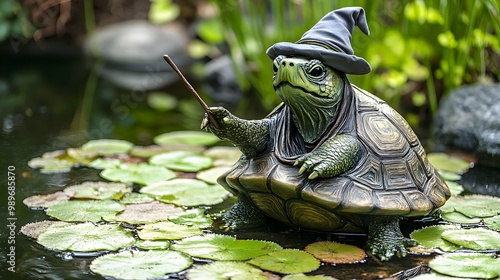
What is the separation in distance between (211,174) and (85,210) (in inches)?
26.4

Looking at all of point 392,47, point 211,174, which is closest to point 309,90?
point 211,174

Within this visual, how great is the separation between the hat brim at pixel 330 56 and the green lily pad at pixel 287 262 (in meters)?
0.58

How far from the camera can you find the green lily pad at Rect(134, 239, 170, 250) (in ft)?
6.74

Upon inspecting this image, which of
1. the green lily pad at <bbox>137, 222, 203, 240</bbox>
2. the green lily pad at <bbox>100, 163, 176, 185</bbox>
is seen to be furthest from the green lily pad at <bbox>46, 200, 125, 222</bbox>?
the green lily pad at <bbox>100, 163, 176, 185</bbox>

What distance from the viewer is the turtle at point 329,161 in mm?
1987

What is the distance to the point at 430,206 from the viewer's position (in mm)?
2105

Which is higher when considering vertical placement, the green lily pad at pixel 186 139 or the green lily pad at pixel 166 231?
the green lily pad at pixel 186 139

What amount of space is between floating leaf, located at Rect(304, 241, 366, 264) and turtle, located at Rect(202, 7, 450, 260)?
0.05 meters

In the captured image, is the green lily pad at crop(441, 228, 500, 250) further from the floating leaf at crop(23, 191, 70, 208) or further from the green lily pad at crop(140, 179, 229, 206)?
the floating leaf at crop(23, 191, 70, 208)

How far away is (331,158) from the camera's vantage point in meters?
1.98

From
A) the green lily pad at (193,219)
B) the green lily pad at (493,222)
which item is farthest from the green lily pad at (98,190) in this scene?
the green lily pad at (493,222)

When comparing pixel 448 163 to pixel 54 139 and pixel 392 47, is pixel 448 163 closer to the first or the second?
pixel 392 47

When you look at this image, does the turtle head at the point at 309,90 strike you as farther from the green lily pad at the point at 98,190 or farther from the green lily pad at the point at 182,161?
the green lily pad at the point at 182,161

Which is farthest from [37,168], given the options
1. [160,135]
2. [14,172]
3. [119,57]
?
[119,57]
